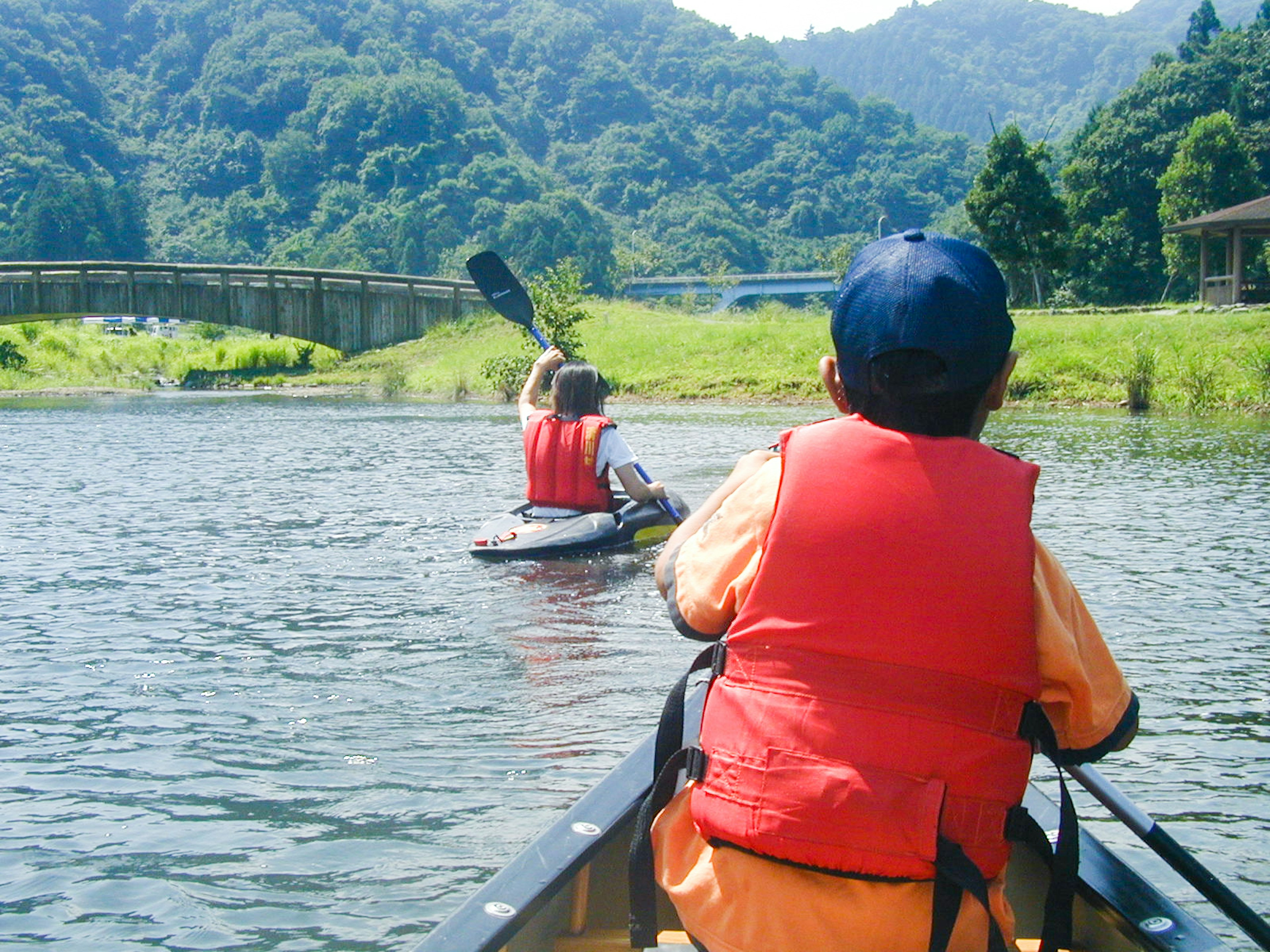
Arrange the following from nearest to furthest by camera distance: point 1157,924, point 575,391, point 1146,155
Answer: point 1157,924, point 575,391, point 1146,155

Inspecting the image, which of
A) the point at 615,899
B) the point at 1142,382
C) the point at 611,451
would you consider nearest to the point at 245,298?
the point at 1142,382

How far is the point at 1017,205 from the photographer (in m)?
34.8

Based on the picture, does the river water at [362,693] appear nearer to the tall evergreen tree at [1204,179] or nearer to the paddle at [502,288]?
the paddle at [502,288]

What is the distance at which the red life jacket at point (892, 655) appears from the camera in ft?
6.88

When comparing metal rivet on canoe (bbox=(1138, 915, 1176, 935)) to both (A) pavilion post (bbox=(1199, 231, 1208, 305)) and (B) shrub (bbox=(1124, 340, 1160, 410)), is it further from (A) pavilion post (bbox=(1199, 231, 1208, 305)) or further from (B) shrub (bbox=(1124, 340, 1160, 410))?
(A) pavilion post (bbox=(1199, 231, 1208, 305))

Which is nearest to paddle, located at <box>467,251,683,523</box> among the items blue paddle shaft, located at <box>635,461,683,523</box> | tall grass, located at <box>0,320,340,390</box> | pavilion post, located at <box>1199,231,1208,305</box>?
blue paddle shaft, located at <box>635,461,683,523</box>

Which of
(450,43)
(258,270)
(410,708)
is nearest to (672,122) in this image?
(450,43)

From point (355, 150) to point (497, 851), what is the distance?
103 m

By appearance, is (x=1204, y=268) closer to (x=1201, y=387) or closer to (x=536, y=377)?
(x=1201, y=387)

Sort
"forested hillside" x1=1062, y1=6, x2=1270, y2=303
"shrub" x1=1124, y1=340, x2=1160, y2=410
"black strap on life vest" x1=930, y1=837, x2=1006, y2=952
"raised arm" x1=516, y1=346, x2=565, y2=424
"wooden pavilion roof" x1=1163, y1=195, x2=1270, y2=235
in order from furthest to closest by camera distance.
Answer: "forested hillside" x1=1062, y1=6, x2=1270, y2=303 < "wooden pavilion roof" x1=1163, y1=195, x2=1270, y2=235 < "shrub" x1=1124, y1=340, x2=1160, y2=410 < "raised arm" x1=516, y1=346, x2=565, y2=424 < "black strap on life vest" x1=930, y1=837, x2=1006, y2=952

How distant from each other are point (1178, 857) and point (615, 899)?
1.18 m

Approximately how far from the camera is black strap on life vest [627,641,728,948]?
2.29 meters

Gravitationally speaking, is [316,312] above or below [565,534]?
above

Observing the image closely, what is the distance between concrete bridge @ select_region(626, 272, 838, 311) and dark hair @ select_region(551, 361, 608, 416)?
67581mm
